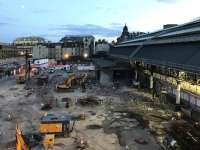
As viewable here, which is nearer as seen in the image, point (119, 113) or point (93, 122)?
point (93, 122)

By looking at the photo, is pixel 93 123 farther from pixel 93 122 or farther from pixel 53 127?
pixel 53 127

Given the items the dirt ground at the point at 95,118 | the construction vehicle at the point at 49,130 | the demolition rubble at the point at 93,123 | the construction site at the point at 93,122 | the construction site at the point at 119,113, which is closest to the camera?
the construction site at the point at 93,122

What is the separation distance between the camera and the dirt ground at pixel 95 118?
32.0 metres

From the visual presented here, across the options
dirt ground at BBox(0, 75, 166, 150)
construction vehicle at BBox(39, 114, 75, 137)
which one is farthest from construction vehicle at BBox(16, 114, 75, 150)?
dirt ground at BBox(0, 75, 166, 150)

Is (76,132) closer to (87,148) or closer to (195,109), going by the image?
(87,148)

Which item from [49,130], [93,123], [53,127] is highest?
[53,127]

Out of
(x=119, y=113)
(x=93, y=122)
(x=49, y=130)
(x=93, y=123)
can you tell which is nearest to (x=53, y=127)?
(x=49, y=130)

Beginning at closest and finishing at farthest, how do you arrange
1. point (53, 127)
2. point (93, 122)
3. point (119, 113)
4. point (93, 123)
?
point (53, 127)
point (93, 123)
point (93, 122)
point (119, 113)

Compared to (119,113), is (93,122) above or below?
below

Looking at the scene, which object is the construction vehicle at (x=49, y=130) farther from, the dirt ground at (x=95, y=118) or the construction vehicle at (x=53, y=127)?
the dirt ground at (x=95, y=118)

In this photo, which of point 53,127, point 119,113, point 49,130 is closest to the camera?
point 49,130

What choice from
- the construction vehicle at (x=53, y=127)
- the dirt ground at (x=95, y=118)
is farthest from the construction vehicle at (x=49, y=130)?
the dirt ground at (x=95, y=118)

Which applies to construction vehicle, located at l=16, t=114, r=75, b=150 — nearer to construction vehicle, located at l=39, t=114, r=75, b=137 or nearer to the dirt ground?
construction vehicle, located at l=39, t=114, r=75, b=137

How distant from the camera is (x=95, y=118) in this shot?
4269cm
